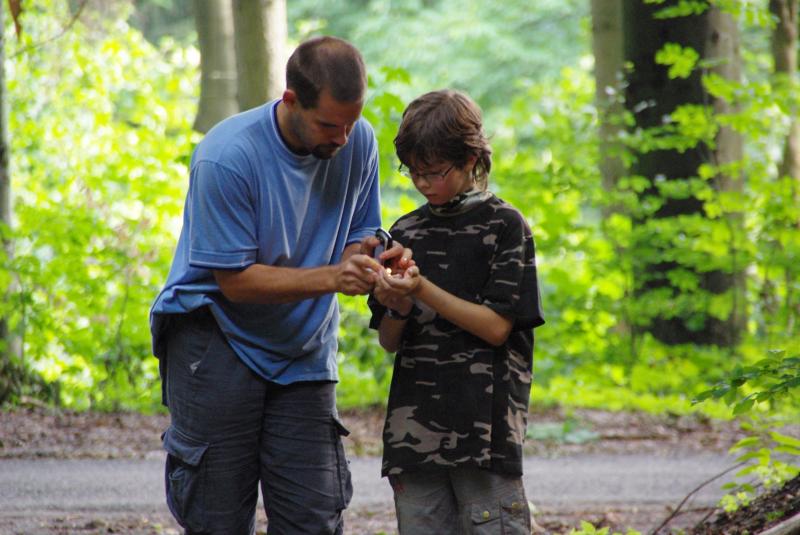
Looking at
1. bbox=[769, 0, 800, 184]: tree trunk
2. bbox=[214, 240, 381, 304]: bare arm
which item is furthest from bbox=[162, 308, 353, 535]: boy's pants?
bbox=[769, 0, 800, 184]: tree trunk

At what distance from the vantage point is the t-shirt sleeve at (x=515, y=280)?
3023mm

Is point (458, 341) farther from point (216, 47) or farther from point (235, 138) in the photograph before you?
point (216, 47)

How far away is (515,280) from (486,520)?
0.70 metres

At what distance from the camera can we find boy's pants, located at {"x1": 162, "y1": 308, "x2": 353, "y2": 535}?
3176mm


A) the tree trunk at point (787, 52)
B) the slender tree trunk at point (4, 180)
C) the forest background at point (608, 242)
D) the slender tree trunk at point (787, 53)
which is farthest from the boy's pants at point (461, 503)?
the tree trunk at point (787, 52)

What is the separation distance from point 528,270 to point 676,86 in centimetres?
701

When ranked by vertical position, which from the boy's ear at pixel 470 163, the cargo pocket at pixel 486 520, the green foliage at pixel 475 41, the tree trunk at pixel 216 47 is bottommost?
the cargo pocket at pixel 486 520

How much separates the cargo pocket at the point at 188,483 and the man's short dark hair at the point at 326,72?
3.58ft

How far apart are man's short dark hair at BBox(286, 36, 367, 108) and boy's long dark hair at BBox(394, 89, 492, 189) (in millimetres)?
179

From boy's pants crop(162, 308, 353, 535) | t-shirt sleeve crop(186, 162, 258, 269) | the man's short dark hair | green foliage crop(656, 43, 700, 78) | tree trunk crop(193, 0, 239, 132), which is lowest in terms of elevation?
boy's pants crop(162, 308, 353, 535)

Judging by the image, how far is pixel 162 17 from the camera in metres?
25.2

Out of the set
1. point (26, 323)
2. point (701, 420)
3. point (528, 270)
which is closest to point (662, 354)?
point (701, 420)

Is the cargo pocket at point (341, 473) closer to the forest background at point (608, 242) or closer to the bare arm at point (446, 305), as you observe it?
the bare arm at point (446, 305)

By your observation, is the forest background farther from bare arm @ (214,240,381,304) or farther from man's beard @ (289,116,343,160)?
bare arm @ (214,240,381,304)
